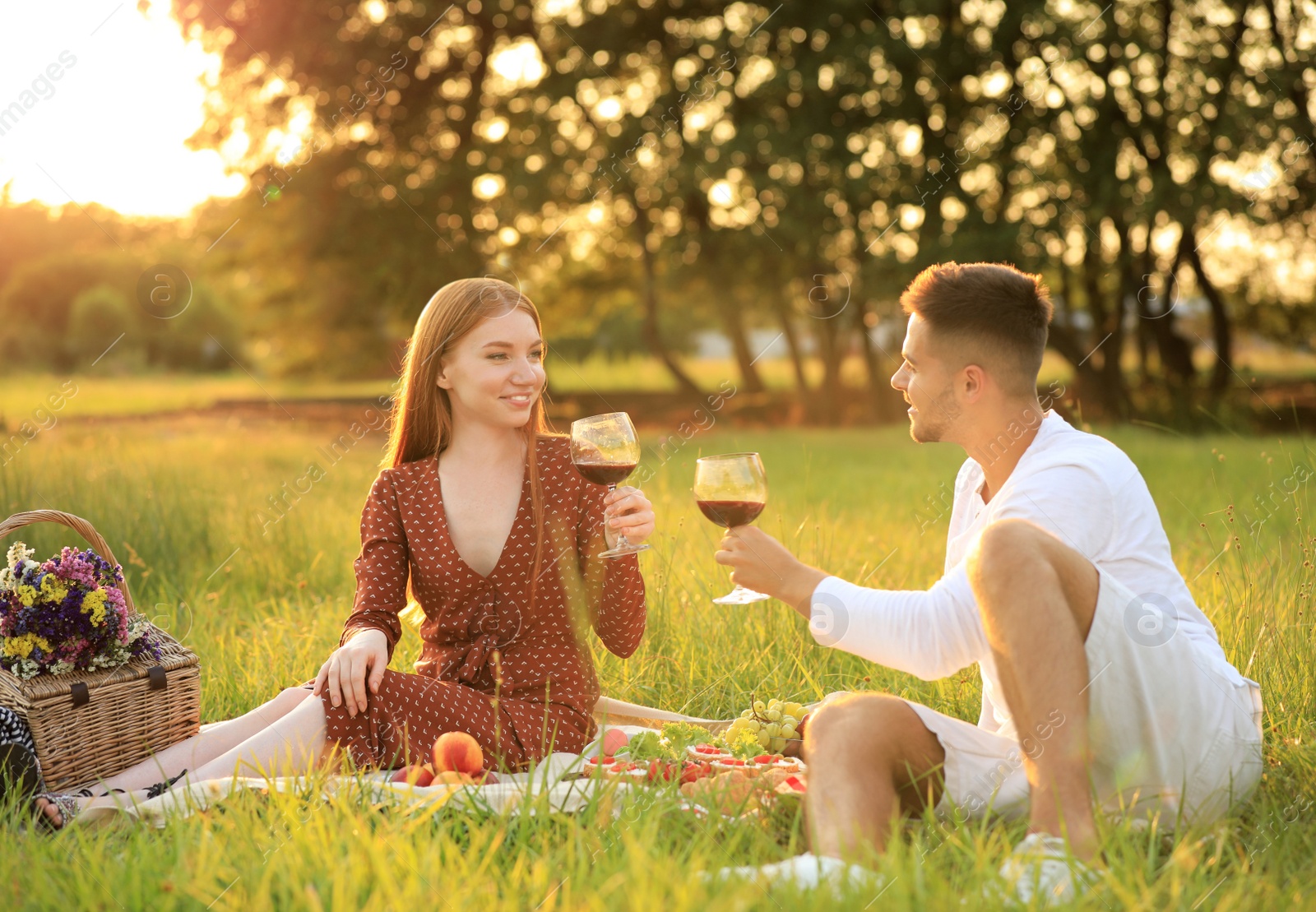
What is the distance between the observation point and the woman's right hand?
3.01 meters

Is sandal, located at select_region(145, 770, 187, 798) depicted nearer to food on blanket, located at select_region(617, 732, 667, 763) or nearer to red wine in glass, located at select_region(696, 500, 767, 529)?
food on blanket, located at select_region(617, 732, 667, 763)

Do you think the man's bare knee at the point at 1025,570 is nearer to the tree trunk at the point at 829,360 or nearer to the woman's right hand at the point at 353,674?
the woman's right hand at the point at 353,674

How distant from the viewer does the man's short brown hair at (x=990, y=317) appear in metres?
2.76

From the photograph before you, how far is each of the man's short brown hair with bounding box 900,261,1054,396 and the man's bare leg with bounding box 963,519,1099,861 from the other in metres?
0.63

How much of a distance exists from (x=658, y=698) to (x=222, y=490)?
4.63 meters

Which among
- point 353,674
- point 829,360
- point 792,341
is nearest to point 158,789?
point 353,674

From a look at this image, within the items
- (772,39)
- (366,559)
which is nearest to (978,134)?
(772,39)

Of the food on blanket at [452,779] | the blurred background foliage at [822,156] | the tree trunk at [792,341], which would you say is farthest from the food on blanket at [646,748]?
the tree trunk at [792,341]

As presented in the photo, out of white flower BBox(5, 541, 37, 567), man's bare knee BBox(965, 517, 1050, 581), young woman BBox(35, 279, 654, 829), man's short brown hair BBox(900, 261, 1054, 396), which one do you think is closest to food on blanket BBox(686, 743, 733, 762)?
young woman BBox(35, 279, 654, 829)

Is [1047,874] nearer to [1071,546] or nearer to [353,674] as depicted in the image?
[1071,546]

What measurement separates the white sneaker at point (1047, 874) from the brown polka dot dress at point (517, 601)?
138 cm

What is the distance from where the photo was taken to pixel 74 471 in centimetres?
647

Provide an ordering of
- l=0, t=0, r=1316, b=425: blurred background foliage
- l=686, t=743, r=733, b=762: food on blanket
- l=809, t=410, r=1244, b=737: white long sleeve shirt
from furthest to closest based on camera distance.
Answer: l=0, t=0, r=1316, b=425: blurred background foliage, l=686, t=743, r=733, b=762: food on blanket, l=809, t=410, r=1244, b=737: white long sleeve shirt

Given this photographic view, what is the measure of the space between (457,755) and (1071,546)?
5.42 feet
